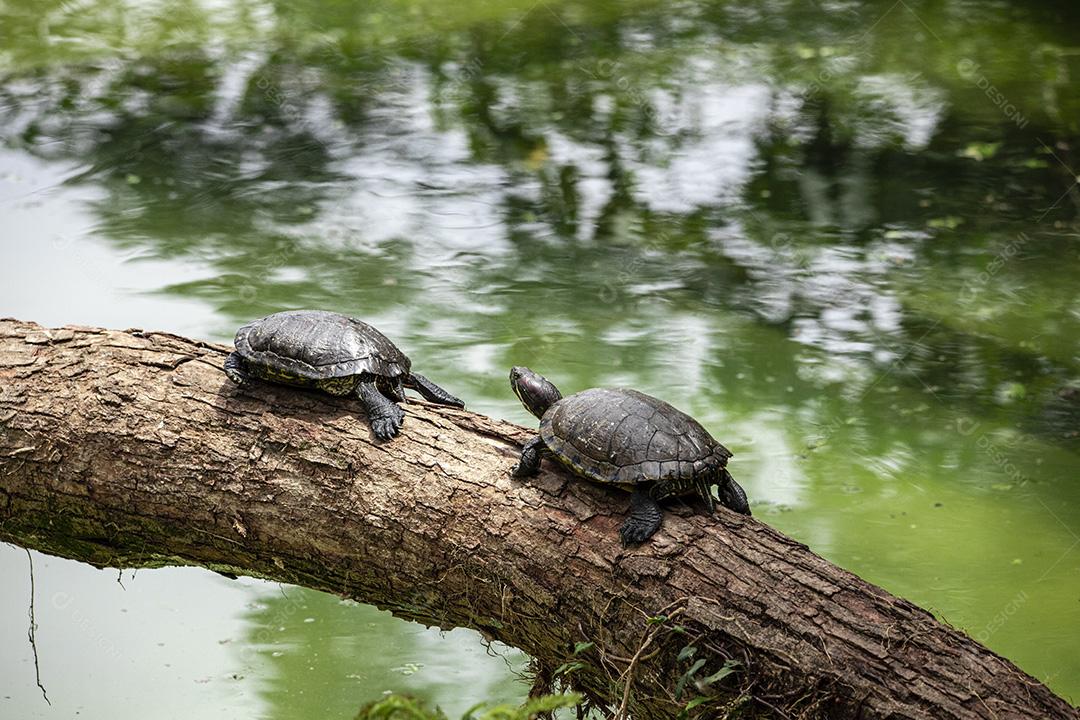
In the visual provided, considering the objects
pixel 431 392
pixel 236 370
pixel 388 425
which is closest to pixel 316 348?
pixel 236 370

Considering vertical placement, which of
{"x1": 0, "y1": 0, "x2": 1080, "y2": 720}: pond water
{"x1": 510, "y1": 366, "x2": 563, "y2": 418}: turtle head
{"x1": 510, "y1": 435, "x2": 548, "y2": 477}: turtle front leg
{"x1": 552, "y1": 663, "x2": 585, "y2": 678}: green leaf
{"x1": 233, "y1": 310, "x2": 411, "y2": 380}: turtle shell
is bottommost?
{"x1": 0, "y1": 0, "x2": 1080, "y2": 720}: pond water

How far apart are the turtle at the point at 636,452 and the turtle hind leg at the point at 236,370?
1077 millimetres

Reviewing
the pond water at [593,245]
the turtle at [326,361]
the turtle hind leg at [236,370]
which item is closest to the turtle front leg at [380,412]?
the turtle at [326,361]

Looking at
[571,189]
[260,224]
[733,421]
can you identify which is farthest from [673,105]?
[733,421]

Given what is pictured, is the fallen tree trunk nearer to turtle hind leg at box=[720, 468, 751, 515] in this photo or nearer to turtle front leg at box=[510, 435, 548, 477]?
turtle front leg at box=[510, 435, 548, 477]

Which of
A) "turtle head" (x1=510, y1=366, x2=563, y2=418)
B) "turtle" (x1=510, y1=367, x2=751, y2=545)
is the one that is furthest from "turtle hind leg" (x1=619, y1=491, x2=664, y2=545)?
"turtle head" (x1=510, y1=366, x2=563, y2=418)

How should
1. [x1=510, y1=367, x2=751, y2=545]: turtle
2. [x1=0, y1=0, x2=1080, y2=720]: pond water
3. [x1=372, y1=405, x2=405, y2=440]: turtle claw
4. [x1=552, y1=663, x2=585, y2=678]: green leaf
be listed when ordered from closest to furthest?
1. [x1=552, y1=663, x2=585, y2=678]: green leaf
2. [x1=510, y1=367, x2=751, y2=545]: turtle
3. [x1=372, y1=405, x2=405, y2=440]: turtle claw
4. [x1=0, y1=0, x2=1080, y2=720]: pond water

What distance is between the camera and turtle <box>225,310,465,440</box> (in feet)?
12.8

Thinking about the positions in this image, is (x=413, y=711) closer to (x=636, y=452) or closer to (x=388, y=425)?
(x=636, y=452)

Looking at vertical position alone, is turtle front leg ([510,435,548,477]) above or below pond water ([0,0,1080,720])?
above

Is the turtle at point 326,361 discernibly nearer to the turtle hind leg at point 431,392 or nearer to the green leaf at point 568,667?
the turtle hind leg at point 431,392

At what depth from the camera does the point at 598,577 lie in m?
3.40

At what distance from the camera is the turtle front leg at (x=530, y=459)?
3.63 meters

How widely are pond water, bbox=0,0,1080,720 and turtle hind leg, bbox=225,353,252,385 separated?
4.70ft
